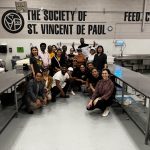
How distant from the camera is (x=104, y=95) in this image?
157 inches

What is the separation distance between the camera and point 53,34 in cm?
818

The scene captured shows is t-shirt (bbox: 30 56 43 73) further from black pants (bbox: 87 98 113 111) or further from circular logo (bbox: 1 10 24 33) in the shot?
circular logo (bbox: 1 10 24 33)

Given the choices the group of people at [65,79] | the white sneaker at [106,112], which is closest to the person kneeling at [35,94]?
the group of people at [65,79]

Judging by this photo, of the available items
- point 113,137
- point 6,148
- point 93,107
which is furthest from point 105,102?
point 6,148

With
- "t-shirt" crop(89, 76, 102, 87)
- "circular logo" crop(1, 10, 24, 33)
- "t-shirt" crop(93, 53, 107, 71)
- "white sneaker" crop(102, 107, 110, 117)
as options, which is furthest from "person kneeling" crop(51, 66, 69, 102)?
"circular logo" crop(1, 10, 24, 33)

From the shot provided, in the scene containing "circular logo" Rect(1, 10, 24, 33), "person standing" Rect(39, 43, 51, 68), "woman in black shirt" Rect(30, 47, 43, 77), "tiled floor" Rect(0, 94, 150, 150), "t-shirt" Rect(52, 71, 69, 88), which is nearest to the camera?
"tiled floor" Rect(0, 94, 150, 150)

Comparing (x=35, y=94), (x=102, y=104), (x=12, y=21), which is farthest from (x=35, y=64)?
(x=12, y=21)

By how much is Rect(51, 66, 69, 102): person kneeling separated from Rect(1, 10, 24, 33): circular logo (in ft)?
13.0

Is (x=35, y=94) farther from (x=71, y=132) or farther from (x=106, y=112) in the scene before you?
(x=106, y=112)

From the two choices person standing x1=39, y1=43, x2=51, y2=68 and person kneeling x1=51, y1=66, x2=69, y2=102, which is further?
person standing x1=39, y1=43, x2=51, y2=68

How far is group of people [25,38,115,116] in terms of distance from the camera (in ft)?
13.3

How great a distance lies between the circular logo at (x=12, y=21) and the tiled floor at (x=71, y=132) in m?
4.82

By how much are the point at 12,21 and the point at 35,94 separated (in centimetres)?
482

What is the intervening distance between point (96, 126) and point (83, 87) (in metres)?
2.19
